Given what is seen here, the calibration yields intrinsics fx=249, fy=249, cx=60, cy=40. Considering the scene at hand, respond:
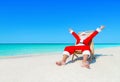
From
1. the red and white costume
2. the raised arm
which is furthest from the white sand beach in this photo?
the raised arm

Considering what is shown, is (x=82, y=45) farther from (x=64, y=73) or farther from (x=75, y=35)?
(x=64, y=73)

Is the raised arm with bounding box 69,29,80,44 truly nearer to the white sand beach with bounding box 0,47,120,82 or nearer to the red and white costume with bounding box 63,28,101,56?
the red and white costume with bounding box 63,28,101,56

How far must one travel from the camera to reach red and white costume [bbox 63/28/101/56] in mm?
6922

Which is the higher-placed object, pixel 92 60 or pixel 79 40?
pixel 79 40

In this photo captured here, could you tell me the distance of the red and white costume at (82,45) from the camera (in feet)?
22.7

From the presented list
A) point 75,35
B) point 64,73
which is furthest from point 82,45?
point 64,73

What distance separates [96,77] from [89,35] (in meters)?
2.31

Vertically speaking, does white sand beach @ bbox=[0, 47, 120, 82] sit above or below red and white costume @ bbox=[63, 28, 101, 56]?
below

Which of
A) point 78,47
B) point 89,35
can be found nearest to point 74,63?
point 78,47

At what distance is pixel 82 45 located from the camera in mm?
7246

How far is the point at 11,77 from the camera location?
565 centimetres

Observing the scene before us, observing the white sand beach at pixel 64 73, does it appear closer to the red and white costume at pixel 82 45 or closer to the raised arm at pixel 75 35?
the red and white costume at pixel 82 45

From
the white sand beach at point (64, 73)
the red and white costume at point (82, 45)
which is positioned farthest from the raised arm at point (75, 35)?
the white sand beach at point (64, 73)

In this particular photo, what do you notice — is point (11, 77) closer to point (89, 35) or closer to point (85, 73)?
point (85, 73)
